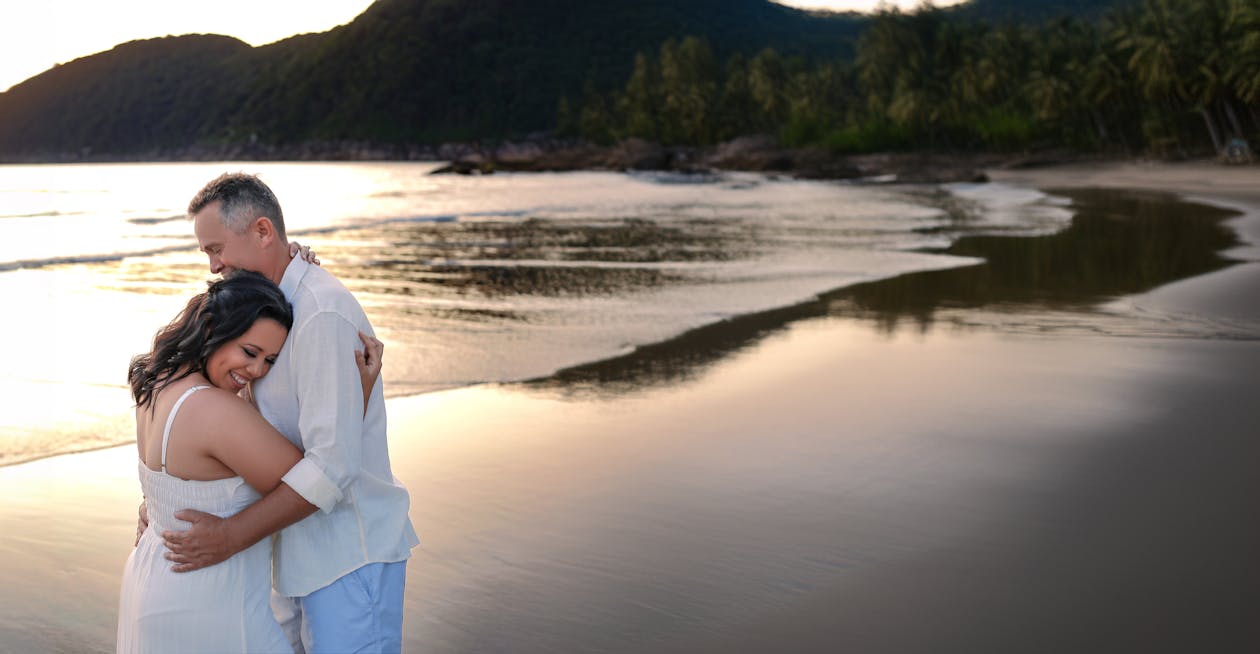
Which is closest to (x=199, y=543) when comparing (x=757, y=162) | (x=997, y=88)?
(x=757, y=162)

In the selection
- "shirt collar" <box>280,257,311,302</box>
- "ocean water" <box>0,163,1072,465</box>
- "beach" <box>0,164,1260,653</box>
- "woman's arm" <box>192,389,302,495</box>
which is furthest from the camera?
"ocean water" <box>0,163,1072,465</box>

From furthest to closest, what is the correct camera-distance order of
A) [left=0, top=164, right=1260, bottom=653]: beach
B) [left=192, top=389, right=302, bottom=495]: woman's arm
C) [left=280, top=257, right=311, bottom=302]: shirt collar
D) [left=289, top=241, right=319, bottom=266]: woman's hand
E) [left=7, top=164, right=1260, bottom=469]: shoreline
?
1. [left=7, top=164, right=1260, bottom=469]: shoreline
2. [left=0, top=164, right=1260, bottom=653]: beach
3. [left=289, top=241, right=319, bottom=266]: woman's hand
4. [left=280, top=257, right=311, bottom=302]: shirt collar
5. [left=192, top=389, right=302, bottom=495]: woman's arm

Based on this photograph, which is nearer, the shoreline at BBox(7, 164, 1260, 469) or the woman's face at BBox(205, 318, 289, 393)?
the woman's face at BBox(205, 318, 289, 393)

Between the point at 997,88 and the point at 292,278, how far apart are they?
104m

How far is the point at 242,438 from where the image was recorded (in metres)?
2.34

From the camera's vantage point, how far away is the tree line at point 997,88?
72625 millimetres

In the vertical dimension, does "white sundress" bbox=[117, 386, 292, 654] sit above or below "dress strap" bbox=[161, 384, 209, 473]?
below

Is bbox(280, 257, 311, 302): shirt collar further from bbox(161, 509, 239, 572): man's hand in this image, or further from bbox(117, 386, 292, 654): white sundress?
bbox(161, 509, 239, 572): man's hand

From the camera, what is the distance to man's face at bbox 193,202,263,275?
8.29ft

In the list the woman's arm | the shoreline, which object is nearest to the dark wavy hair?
the woman's arm

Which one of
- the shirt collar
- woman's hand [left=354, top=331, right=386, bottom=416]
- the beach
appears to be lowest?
the beach

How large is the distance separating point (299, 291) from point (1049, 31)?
353 ft

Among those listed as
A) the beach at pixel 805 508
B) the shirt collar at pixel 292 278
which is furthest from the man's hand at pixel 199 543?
the beach at pixel 805 508

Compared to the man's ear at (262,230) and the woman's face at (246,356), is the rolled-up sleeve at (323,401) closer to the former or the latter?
the woman's face at (246,356)
